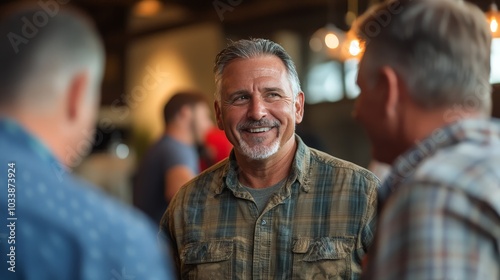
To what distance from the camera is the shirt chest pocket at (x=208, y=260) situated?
1869 mm

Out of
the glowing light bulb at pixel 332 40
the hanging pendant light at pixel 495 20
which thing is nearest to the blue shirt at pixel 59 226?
the hanging pendant light at pixel 495 20

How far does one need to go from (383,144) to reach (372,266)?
0.21 metres

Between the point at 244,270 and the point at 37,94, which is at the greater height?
the point at 37,94

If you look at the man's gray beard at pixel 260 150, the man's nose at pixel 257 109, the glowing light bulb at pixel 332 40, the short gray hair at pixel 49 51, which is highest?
the glowing light bulb at pixel 332 40

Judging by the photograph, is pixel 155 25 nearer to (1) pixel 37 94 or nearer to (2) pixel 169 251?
(2) pixel 169 251

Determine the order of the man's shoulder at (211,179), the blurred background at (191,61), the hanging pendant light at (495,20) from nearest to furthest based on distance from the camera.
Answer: the man's shoulder at (211,179) → the hanging pendant light at (495,20) → the blurred background at (191,61)

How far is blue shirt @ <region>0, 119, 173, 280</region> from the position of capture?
0.90 metres

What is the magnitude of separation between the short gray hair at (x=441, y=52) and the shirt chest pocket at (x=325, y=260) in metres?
0.74

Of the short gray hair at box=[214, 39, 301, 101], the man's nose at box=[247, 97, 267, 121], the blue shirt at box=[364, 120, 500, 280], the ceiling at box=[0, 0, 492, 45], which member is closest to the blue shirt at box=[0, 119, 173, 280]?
the blue shirt at box=[364, 120, 500, 280]

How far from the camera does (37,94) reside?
36.8 inches

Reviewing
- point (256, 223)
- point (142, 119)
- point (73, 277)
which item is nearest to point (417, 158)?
point (73, 277)

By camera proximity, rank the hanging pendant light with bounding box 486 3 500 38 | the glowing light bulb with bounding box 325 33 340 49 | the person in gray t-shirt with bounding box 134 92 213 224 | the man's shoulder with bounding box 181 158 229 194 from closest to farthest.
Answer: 1. the man's shoulder with bounding box 181 158 229 194
2. the hanging pendant light with bounding box 486 3 500 38
3. the person in gray t-shirt with bounding box 134 92 213 224
4. the glowing light bulb with bounding box 325 33 340 49

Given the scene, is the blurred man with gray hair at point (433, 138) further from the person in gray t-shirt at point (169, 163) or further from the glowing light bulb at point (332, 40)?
the glowing light bulb at point (332, 40)

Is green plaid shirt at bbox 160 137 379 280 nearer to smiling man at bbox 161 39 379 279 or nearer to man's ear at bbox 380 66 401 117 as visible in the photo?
smiling man at bbox 161 39 379 279
